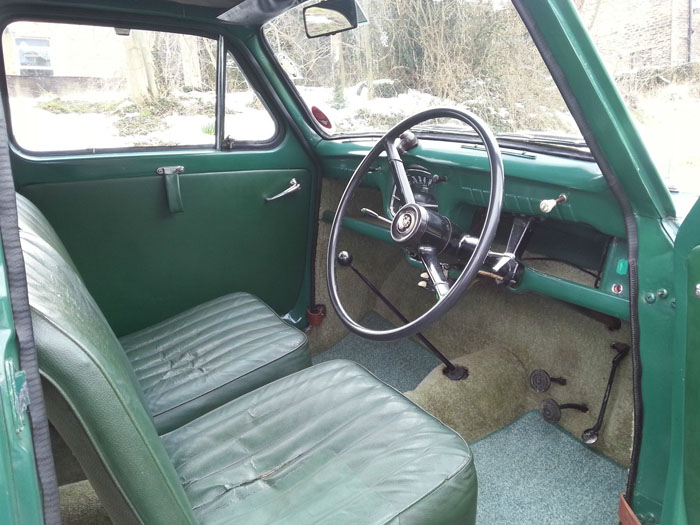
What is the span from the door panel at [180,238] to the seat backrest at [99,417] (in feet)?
4.24

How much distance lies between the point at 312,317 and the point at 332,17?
1.30 m

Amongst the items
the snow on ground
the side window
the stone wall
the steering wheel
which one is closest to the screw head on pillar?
the steering wheel

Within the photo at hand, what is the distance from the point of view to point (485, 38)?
5.27 feet

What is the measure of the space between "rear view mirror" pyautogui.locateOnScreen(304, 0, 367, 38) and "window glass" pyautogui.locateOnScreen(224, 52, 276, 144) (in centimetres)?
38

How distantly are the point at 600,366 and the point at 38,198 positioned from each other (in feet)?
6.60

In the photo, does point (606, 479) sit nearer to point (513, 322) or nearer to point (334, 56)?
point (513, 322)

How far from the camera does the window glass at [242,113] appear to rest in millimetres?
2213

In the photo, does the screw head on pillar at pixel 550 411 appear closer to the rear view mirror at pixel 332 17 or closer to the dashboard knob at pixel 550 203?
the dashboard knob at pixel 550 203

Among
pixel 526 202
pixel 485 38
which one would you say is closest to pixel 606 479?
pixel 526 202

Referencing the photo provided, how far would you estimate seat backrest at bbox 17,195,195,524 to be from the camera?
62 centimetres

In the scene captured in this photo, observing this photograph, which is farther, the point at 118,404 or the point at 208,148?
the point at 208,148

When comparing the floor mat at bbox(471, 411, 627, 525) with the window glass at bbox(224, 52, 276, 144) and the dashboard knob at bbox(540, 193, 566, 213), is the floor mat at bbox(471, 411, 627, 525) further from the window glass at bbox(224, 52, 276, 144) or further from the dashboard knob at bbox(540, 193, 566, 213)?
the window glass at bbox(224, 52, 276, 144)

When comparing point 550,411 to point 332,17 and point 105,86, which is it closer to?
point 332,17

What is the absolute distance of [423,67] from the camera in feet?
6.05
